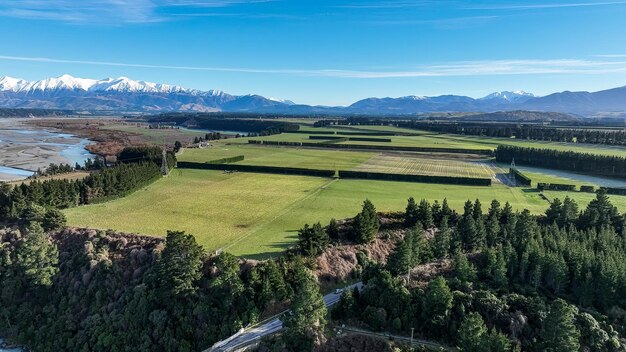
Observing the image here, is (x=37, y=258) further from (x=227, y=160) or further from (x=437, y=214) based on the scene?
(x=227, y=160)

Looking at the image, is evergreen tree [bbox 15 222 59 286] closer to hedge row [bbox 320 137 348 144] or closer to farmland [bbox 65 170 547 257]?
farmland [bbox 65 170 547 257]

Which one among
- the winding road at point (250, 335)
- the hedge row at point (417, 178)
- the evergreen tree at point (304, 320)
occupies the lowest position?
the winding road at point (250, 335)

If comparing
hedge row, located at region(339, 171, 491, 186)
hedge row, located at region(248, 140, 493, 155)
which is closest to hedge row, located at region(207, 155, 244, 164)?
hedge row, located at region(339, 171, 491, 186)

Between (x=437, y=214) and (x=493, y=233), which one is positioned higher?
(x=437, y=214)

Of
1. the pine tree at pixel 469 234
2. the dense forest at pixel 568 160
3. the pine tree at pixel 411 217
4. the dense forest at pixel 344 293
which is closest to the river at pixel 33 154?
the dense forest at pixel 344 293

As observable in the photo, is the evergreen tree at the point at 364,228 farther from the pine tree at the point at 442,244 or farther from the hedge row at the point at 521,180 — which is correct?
the hedge row at the point at 521,180

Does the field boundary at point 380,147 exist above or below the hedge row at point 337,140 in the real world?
below

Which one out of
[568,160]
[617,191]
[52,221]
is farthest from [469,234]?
[568,160]
